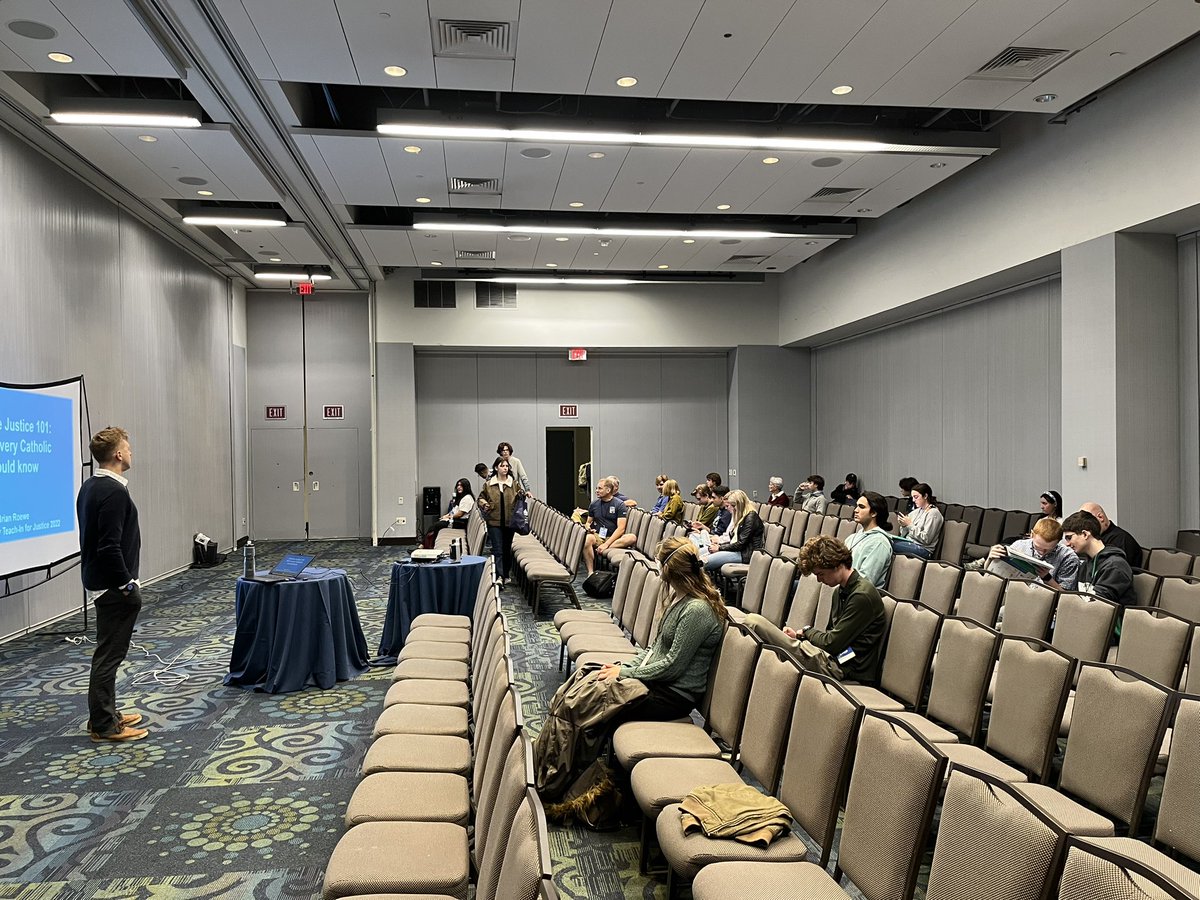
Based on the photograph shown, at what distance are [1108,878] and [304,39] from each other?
691 cm

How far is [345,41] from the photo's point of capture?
250 inches

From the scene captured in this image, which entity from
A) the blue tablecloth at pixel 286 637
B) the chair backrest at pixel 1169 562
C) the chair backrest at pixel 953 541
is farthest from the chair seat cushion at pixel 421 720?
the chair backrest at pixel 953 541

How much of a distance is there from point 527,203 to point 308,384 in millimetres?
8148

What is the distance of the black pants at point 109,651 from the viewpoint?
16.5 ft

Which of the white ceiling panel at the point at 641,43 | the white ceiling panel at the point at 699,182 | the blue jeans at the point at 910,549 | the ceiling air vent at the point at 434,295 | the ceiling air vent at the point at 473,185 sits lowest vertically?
the blue jeans at the point at 910,549

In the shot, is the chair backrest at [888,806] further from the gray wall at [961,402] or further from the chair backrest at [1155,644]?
the gray wall at [961,402]

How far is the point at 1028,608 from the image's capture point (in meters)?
4.95

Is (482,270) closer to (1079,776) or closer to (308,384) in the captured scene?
→ (308,384)

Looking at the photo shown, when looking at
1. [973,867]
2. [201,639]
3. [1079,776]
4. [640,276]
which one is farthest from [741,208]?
[973,867]

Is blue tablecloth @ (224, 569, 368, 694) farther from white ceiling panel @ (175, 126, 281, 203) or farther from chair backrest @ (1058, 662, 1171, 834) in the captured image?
chair backrest @ (1058, 662, 1171, 834)

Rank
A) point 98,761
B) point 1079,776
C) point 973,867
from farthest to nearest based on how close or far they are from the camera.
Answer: point 98,761 → point 1079,776 → point 973,867

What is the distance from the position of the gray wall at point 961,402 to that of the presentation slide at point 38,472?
1011 cm

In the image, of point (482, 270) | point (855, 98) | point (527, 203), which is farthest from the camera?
point (482, 270)

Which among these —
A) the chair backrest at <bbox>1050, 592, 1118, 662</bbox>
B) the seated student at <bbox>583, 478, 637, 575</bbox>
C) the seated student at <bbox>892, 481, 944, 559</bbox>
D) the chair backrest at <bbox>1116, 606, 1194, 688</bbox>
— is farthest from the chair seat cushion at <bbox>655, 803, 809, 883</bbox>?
the seated student at <bbox>583, 478, 637, 575</bbox>
